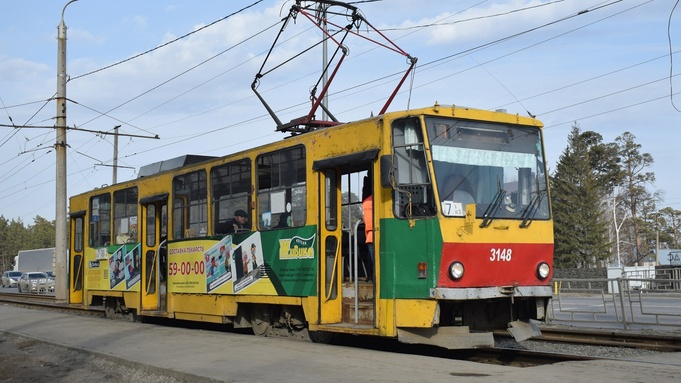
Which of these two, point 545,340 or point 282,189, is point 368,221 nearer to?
point 282,189

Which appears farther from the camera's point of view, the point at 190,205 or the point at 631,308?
the point at 631,308

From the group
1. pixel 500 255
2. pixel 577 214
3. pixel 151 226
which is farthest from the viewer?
pixel 577 214

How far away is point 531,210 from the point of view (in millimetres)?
10766

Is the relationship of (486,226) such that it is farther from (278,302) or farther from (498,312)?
(278,302)

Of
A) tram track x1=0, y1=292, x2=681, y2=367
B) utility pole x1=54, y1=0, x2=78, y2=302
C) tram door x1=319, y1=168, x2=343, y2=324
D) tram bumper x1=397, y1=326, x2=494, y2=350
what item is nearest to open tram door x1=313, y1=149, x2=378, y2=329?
tram door x1=319, y1=168, x2=343, y2=324

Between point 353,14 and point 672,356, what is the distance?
7.88 m

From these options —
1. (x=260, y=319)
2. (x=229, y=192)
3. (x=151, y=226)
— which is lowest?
(x=260, y=319)

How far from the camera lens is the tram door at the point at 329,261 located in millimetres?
11203

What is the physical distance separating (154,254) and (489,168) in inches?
341

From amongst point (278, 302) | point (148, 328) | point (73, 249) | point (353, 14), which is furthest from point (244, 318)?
point (73, 249)

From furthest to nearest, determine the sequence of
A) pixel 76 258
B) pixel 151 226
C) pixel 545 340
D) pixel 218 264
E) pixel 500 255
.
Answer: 1. pixel 76 258
2. pixel 151 226
3. pixel 218 264
4. pixel 545 340
5. pixel 500 255

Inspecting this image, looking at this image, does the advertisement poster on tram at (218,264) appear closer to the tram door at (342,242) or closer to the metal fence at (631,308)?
the tram door at (342,242)

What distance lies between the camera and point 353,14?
46.3 feet

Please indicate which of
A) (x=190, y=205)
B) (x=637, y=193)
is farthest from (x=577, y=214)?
(x=190, y=205)
